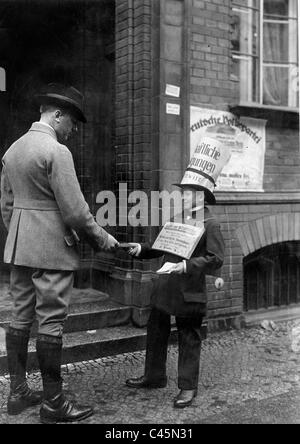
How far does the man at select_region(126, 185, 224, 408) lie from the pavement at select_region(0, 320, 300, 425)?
20 cm

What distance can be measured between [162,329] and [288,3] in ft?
14.4

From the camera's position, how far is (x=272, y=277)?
6.25m

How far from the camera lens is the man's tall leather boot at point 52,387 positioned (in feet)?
10.9

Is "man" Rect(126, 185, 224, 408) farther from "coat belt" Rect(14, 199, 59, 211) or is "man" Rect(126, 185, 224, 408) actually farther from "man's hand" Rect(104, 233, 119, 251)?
"coat belt" Rect(14, 199, 59, 211)

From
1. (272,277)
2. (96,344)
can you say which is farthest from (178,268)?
(272,277)

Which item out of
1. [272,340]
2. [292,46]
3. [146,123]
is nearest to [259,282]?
[272,340]

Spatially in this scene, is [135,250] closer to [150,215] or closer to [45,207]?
[45,207]

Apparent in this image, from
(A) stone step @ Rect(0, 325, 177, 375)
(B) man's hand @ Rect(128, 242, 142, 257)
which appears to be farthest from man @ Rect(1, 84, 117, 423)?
(A) stone step @ Rect(0, 325, 177, 375)

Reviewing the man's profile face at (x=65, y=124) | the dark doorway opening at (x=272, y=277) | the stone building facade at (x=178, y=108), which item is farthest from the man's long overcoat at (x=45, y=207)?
the dark doorway opening at (x=272, y=277)

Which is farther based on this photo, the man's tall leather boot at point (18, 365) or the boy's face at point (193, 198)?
the boy's face at point (193, 198)

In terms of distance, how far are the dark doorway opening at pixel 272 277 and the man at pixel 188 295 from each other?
7.63 feet

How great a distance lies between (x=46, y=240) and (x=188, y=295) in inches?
42.2

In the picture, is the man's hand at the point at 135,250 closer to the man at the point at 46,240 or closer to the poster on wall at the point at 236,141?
the man at the point at 46,240

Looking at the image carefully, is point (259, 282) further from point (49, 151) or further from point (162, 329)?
point (49, 151)
